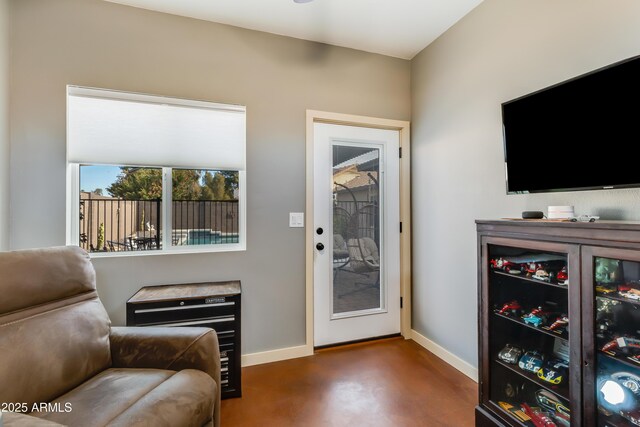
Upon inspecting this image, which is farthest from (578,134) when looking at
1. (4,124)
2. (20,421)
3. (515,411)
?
(4,124)

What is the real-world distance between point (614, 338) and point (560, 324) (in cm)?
20

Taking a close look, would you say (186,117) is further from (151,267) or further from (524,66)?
(524,66)

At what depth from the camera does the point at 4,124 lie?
1.89 m

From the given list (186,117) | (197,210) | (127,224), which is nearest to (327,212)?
(197,210)

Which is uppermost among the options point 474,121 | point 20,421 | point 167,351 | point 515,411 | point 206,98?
point 206,98

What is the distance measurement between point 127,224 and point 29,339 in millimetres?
1157

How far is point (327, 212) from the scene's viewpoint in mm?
2688

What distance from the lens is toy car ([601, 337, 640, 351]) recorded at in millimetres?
1103

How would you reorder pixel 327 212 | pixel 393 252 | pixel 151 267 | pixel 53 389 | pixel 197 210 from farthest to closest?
1. pixel 393 252
2. pixel 327 212
3. pixel 197 210
4. pixel 151 267
5. pixel 53 389

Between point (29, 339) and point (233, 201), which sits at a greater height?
point (233, 201)

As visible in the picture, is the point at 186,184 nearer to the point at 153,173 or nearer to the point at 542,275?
the point at 153,173

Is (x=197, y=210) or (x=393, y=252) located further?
(x=393, y=252)

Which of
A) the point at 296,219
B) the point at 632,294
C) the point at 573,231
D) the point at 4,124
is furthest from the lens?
the point at 296,219

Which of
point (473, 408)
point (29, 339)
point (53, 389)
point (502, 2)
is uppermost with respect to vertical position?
point (502, 2)
